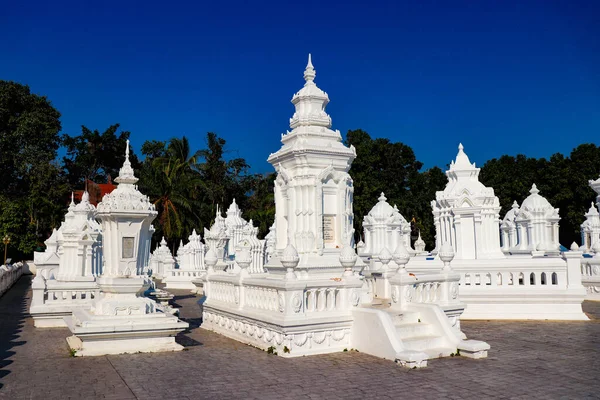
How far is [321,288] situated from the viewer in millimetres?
11000

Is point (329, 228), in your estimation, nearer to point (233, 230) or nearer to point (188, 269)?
point (188, 269)

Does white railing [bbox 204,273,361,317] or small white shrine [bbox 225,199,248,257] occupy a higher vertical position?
small white shrine [bbox 225,199,248,257]

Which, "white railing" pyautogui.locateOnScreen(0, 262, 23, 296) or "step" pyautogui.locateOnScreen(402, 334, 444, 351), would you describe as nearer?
"step" pyautogui.locateOnScreen(402, 334, 444, 351)

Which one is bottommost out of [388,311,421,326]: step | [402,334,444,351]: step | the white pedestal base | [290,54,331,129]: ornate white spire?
the white pedestal base

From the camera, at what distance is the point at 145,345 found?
11211 millimetres

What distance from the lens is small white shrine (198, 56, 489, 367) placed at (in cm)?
1052

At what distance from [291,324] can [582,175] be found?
4890 cm

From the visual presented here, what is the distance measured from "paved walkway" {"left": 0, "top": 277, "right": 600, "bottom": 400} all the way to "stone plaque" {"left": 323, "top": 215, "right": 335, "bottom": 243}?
469cm

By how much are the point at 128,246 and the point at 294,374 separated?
5399 mm

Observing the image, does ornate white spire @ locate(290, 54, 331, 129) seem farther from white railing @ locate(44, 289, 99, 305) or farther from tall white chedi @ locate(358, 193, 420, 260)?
tall white chedi @ locate(358, 193, 420, 260)

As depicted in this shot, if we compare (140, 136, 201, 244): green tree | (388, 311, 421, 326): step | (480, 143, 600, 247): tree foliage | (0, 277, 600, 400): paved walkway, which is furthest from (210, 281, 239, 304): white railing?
(480, 143, 600, 247): tree foliage

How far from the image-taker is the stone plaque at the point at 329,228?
15750 mm

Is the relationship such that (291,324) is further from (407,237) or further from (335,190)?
(407,237)

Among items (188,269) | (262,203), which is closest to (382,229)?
(188,269)
